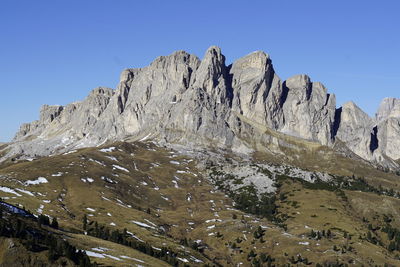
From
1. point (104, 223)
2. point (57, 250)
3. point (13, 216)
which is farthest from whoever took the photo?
point (104, 223)

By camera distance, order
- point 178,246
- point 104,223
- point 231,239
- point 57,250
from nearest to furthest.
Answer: point 57,250
point 178,246
point 104,223
point 231,239

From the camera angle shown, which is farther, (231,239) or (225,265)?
(231,239)

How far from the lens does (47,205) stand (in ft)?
593

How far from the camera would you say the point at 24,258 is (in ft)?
275

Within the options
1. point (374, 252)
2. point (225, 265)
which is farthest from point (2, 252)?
point (374, 252)

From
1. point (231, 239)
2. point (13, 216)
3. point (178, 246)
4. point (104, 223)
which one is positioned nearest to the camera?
point (13, 216)

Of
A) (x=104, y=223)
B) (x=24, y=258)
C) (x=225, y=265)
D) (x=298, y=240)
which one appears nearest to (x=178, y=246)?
(x=225, y=265)

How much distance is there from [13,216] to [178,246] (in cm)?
6964

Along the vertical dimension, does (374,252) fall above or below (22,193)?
below

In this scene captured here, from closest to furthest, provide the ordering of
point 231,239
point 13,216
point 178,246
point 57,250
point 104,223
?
point 57,250 < point 13,216 < point 178,246 < point 104,223 < point 231,239

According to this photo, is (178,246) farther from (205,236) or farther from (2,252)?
(2,252)

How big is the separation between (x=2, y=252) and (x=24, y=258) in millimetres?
4001

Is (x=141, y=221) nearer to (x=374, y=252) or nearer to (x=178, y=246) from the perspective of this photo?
(x=178, y=246)

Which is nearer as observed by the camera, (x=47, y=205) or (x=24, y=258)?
(x=24, y=258)
